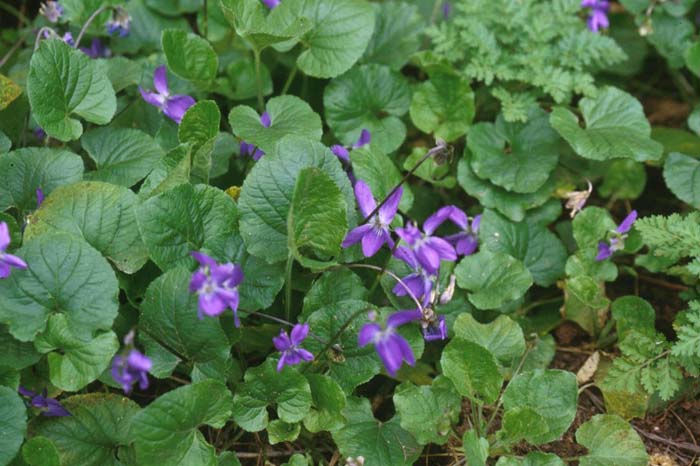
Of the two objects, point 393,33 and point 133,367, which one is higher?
point 393,33

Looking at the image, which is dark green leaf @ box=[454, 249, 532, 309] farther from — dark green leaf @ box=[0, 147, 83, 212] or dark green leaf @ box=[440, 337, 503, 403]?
dark green leaf @ box=[0, 147, 83, 212]

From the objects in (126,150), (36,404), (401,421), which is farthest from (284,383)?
(126,150)

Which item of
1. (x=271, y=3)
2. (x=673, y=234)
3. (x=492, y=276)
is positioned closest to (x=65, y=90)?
(x=271, y=3)

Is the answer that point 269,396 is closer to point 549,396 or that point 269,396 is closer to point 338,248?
point 338,248

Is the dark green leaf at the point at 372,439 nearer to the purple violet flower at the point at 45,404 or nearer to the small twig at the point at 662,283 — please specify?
the purple violet flower at the point at 45,404

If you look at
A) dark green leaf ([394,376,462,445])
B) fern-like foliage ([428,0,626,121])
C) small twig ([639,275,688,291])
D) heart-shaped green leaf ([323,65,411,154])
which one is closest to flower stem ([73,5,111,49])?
heart-shaped green leaf ([323,65,411,154])

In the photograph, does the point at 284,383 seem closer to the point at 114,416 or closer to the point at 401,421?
the point at 401,421
